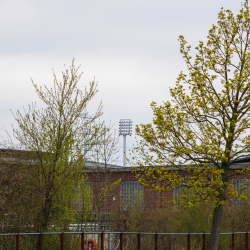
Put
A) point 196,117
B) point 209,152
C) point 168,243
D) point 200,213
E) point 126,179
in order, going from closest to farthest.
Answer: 1. point 209,152
2. point 196,117
3. point 168,243
4. point 200,213
5. point 126,179

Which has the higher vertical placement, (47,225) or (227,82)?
(227,82)

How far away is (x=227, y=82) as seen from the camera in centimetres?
1655

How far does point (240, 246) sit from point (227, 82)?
934 cm

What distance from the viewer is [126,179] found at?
3806 centimetres

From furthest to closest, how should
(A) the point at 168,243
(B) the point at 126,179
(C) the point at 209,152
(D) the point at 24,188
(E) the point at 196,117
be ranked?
(B) the point at 126,179 < (A) the point at 168,243 < (E) the point at 196,117 < (C) the point at 209,152 < (D) the point at 24,188

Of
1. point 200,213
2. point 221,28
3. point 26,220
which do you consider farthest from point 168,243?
point 221,28

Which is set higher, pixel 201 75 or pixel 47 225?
pixel 201 75

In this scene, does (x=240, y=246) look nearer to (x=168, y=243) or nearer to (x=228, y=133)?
(x=168, y=243)

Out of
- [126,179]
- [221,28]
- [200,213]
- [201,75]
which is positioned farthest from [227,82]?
[126,179]

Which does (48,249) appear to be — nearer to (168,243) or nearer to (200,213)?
(168,243)

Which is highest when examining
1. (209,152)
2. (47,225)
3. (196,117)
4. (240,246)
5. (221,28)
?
(221,28)

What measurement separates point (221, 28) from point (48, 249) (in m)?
12.1

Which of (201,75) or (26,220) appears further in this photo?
(201,75)

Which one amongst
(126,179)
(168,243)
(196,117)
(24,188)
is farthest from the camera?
(126,179)
